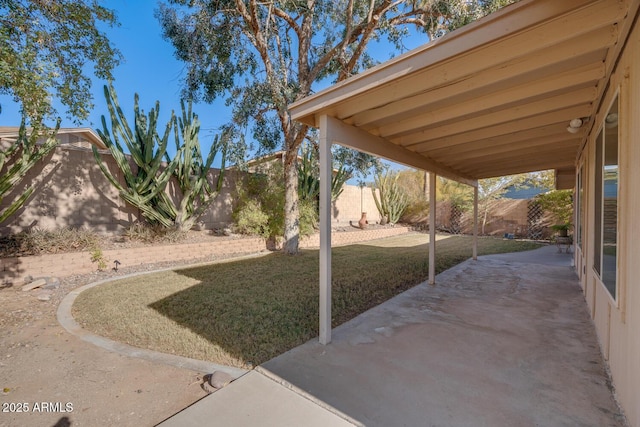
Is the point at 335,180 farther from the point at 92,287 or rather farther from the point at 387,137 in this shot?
the point at 92,287

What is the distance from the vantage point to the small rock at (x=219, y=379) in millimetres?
2285

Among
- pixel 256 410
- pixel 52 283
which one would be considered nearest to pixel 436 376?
pixel 256 410

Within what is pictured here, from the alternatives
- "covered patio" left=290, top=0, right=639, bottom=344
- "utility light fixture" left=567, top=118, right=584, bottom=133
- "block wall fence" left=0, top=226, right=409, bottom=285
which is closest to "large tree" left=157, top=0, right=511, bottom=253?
"block wall fence" left=0, top=226, right=409, bottom=285

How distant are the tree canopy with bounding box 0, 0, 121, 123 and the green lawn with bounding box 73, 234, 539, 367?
3.18m

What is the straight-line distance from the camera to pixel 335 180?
11.8 metres

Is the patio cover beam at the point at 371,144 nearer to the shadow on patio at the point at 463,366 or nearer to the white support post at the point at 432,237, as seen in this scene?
the white support post at the point at 432,237

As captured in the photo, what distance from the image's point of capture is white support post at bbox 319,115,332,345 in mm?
3062

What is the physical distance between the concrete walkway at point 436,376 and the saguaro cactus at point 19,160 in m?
6.17

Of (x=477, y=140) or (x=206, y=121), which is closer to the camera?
(x=477, y=140)

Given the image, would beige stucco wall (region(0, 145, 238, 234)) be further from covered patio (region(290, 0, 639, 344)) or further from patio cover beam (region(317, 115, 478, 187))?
patio cover beam (region(317, 115, 478, 187))

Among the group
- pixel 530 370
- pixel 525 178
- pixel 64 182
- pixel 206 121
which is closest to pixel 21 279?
pixel 64 182

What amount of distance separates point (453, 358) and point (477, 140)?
10.1 feet

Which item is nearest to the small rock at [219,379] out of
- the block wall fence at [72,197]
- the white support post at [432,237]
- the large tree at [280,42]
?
the white support post at [432,237]

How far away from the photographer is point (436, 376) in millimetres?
2447
